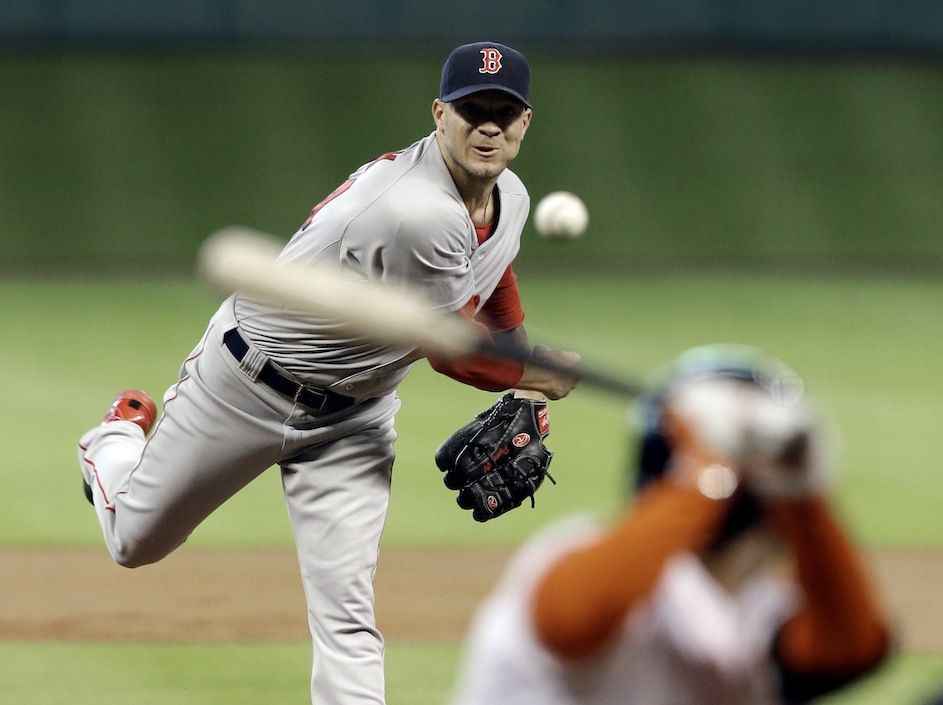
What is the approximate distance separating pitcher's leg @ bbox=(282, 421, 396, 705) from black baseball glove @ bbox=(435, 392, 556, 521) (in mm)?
365

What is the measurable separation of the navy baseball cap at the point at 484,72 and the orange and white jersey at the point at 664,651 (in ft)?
8.30

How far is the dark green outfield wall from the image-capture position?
Answer: 1905cm


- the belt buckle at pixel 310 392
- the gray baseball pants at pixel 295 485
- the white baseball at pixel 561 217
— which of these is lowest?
the gray baseball pants at pixel 295 485

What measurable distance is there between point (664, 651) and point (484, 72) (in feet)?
9.04

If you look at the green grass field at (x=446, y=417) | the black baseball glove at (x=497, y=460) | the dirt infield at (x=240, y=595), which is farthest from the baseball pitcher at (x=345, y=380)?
the dirt infield at (x=240, y=595)

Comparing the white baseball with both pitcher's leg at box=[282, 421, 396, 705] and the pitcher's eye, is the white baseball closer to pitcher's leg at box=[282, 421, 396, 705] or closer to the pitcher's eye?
A: the pitcher's eye

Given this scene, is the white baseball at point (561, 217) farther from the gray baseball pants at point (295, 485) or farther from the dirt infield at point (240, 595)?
the dirt infield at point (240, 595)

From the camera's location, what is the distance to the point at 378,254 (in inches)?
193

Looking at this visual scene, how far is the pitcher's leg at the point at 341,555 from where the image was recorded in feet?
15.6

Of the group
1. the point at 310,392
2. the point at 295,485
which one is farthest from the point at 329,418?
the point at 295,485

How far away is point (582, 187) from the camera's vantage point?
2008 centimetres

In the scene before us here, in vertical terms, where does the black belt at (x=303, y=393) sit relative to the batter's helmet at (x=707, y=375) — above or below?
above

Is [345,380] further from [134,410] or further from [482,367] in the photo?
[134,410]

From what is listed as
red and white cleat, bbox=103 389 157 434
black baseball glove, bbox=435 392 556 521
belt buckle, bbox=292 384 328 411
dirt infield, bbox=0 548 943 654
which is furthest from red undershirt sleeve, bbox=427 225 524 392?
dirt infield, bbox=0 548 943 654
